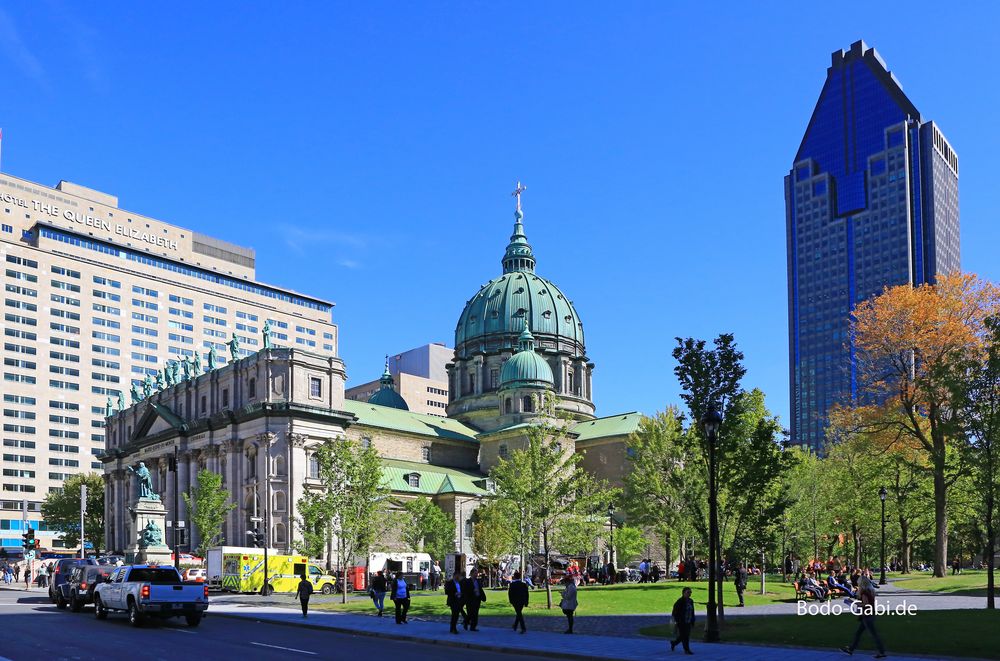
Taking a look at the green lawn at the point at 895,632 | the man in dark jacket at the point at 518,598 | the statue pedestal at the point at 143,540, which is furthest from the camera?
the statue pedestal at the point at 143,540

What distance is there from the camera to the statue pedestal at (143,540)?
69312 mm

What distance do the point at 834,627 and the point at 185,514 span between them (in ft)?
271

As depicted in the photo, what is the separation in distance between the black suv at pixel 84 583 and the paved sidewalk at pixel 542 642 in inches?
294

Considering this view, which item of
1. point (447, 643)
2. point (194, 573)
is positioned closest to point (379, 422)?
point (194, 573)

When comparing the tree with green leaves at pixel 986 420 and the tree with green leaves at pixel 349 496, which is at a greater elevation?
the tree with green leaves at pixel 986 420

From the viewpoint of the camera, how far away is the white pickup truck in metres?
35.1

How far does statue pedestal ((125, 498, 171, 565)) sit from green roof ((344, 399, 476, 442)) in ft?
92.8

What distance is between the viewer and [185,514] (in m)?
101

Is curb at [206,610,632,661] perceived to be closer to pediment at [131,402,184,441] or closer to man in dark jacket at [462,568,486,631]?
man in dark jacket at [462,568,486,631]

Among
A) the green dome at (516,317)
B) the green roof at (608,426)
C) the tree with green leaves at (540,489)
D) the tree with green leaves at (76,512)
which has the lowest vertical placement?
the tree with green leaves at (76,512)

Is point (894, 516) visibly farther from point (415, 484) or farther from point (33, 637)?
point (33, 637)

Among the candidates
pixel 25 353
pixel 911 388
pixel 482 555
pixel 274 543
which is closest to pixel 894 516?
pixel 911 388

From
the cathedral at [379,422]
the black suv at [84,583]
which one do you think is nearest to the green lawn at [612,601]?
the black suv at [84,583]

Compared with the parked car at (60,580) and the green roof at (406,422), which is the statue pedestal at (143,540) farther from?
the green roof at (406,422)
